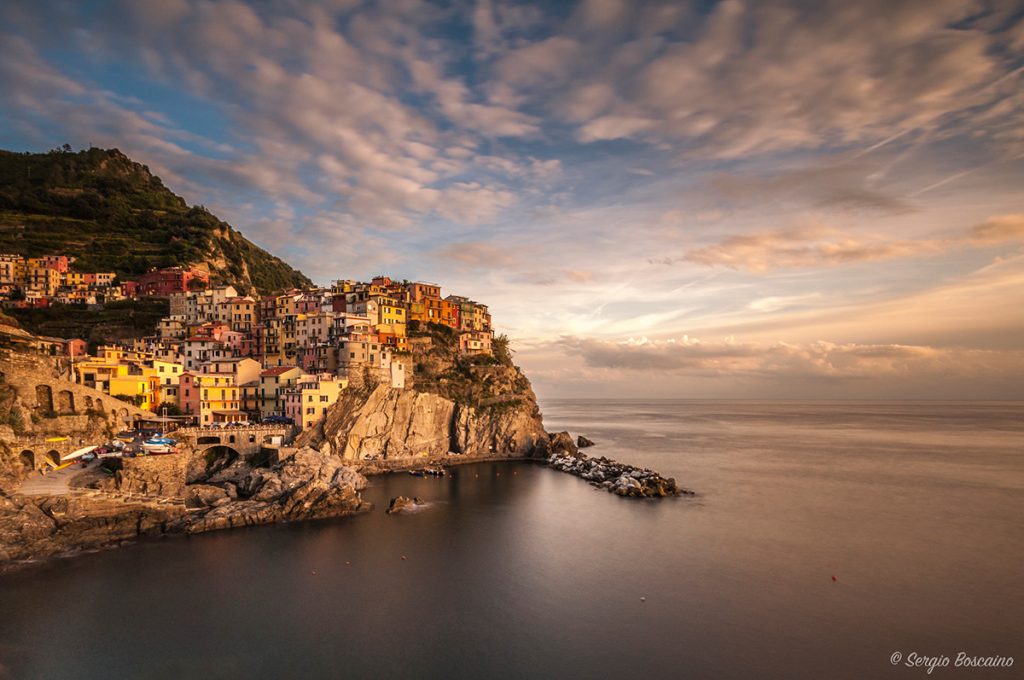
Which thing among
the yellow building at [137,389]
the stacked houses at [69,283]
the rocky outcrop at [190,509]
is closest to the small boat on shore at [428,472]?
the rocky outcrop at [190,509]

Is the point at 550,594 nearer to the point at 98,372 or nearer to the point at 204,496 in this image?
the point at 204,496

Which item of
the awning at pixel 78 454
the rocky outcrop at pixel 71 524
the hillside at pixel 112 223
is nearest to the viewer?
the rocky outcrop at pixel 71 524

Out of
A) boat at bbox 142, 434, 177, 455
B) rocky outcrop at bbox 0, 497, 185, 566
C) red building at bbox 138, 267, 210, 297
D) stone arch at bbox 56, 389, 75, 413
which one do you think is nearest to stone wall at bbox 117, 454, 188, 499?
boat at bbox 142, 434, 177, 455

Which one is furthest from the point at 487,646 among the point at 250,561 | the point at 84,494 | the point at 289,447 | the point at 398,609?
the point at 289,447

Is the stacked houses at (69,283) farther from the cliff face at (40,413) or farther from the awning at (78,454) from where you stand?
the awning at (78,454)

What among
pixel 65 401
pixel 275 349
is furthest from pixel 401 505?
pixel 275 349
